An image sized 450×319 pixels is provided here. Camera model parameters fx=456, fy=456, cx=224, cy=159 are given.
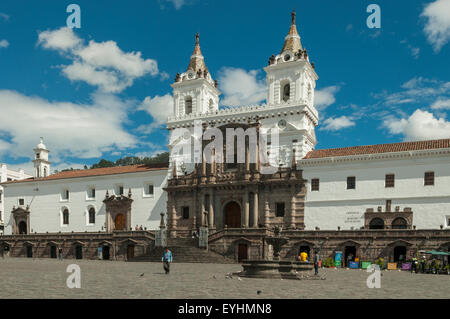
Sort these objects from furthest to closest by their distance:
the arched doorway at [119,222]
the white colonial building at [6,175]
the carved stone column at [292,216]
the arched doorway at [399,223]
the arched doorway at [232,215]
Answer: the white colonial building at [6,175] → the arched doorway at [119,222] → the arched doorway at [232,215] → the carved stone column at [292,216] → the arched doorway at [399,223]

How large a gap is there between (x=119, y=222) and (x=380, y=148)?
101 feet

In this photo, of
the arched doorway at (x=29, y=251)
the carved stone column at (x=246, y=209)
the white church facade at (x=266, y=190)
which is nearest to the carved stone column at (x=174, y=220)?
the white church facade at (x=266, y=190)

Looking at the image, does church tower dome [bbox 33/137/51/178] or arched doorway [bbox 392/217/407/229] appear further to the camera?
church tower dome [bbox 33/137/51/178]

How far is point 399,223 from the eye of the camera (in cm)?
4009

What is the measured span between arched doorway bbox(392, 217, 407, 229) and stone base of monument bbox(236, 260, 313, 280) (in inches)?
705

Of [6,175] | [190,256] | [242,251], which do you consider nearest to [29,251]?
[190,256]

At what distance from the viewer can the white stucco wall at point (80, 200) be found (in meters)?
52.9

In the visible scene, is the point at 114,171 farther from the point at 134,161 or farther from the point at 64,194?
the point at 134,161

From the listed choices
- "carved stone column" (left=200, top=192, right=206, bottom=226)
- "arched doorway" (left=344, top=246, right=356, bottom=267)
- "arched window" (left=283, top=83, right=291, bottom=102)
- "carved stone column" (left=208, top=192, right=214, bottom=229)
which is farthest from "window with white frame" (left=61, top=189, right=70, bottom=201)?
"arched doorway" (left=344, top=246, right=356, bottom=267)

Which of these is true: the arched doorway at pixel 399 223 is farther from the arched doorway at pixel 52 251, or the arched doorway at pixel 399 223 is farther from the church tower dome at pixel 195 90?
the arched doorway at pixel 52 251

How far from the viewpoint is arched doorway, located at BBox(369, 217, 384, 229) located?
40.7 m

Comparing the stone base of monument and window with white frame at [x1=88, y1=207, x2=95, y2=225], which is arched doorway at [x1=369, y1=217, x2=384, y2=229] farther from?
window with white frame at [x1=88, y1=207, x2=95, y2=225]

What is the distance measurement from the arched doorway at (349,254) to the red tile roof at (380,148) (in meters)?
9.24
